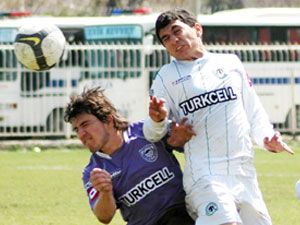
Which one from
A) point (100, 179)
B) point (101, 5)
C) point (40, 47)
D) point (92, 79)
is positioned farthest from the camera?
point (101, 5)

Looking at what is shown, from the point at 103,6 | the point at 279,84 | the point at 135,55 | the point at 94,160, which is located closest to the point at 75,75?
the point at 135,55

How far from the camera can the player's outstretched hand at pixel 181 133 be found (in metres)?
6.36

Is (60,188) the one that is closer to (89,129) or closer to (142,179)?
(142,179)

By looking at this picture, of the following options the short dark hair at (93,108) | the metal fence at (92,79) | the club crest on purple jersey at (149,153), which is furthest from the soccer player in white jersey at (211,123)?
the metal fence at (92,79)

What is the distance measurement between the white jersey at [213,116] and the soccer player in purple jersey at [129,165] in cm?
12

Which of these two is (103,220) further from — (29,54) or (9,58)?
(9,58)

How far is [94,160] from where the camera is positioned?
6637 millimetres

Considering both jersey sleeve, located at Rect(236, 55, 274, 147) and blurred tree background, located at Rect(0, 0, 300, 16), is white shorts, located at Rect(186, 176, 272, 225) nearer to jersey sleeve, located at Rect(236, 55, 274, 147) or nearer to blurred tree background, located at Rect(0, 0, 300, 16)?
jersey sleeve, located at Rect(236, 55, 274, 147)

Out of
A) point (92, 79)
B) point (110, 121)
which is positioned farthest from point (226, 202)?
point (92, 79)

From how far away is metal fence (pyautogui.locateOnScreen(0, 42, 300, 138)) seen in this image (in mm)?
20594

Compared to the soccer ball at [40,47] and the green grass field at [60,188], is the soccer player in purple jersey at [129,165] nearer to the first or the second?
the green grass field at [60,188]

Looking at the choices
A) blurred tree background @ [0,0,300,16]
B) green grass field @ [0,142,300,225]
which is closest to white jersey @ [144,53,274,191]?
green grass field @ [0,142,300,225]

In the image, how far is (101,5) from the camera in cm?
4531

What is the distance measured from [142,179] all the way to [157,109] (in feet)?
1.76
